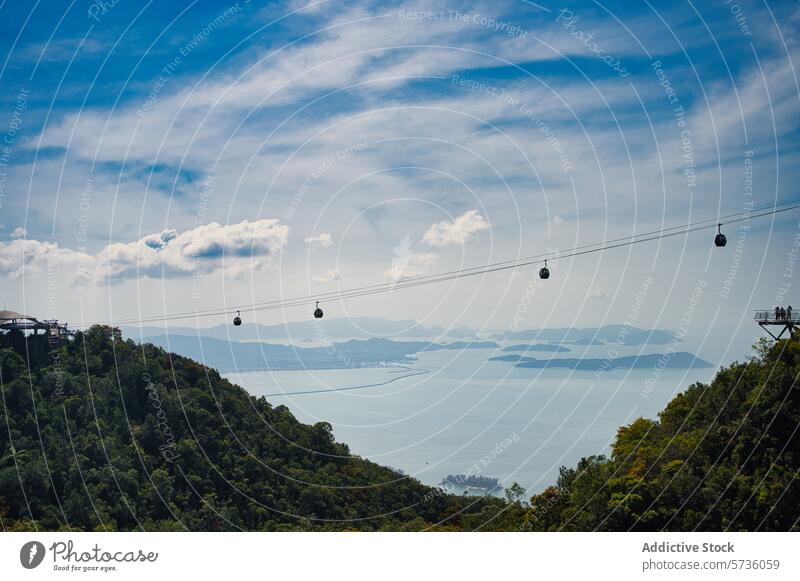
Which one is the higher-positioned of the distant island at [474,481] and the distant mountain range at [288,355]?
the distant mountain range at [288,355]

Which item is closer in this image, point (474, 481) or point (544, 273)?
point (544, 273)

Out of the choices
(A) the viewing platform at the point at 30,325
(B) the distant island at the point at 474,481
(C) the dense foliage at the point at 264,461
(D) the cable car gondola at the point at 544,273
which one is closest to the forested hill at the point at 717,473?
(C) the dense foliage at the point at 264,461

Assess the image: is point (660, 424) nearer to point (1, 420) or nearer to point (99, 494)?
point (99, 494)

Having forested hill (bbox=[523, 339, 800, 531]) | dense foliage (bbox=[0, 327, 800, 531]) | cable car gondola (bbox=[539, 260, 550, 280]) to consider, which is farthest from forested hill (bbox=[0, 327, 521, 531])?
cable car gondola (bbox=[539, 260, 550, 280])

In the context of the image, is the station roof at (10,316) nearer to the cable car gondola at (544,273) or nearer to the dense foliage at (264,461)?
the dense foliage at (264,461)

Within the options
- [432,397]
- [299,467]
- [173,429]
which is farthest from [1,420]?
[432,397]

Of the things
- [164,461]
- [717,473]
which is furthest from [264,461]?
[717,473]

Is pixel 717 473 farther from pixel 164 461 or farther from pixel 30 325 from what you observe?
pixel 30 325
